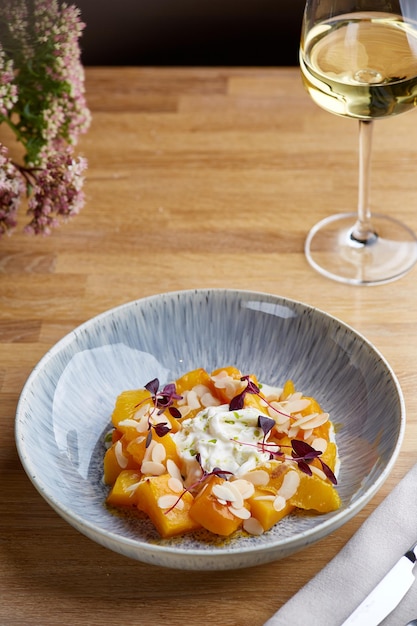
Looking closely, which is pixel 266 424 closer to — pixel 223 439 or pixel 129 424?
pixel 223 439

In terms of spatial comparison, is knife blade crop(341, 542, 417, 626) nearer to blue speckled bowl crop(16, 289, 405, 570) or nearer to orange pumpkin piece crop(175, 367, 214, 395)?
blue speckled bowl crop(16, 289, 405, 570)

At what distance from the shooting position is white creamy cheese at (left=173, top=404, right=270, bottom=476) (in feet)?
3.62

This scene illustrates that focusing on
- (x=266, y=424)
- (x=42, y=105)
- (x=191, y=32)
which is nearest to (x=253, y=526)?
(x=266, y=424)

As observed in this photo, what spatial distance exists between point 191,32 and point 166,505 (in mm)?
1721

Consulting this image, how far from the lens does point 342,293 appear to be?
1526mm

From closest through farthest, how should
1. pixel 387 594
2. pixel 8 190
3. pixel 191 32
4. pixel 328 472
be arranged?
pixel 387 594 → pixel 328 472 → pixel 8 190 → pixel 191 32

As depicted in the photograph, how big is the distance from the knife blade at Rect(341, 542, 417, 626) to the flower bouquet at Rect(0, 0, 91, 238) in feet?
2.73

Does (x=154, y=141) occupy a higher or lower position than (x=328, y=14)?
lower

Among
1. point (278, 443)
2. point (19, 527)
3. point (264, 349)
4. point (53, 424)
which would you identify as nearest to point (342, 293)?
point (264, 349)

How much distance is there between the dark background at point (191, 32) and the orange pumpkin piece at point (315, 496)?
5.46ft

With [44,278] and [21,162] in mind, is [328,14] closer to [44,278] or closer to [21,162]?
[44,278]

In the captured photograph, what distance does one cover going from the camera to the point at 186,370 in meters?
1.37

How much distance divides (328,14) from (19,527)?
0.86 metres

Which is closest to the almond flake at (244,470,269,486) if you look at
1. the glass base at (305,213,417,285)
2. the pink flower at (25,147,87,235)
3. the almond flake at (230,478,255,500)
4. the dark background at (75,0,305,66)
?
the almond flake at (230,478,255,500)
